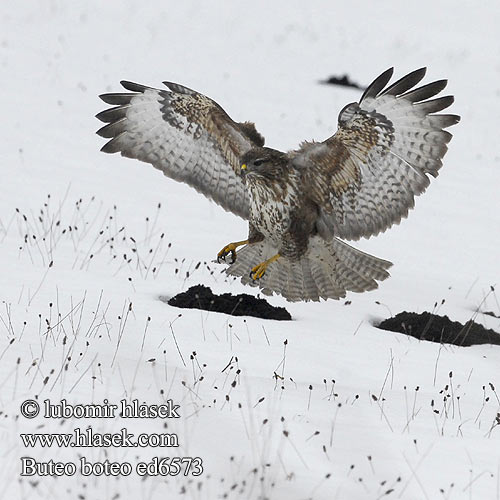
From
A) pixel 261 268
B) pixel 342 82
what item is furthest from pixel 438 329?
pixel 342 82

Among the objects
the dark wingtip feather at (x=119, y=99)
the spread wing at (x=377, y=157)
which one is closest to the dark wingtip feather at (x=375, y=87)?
the spread wing at (x=377, y=157)

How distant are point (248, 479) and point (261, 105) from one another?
579 inches

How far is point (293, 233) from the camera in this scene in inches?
326

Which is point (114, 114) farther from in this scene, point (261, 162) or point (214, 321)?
point (214, 321)

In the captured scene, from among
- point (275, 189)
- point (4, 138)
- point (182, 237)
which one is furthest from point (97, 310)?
point (4, 138)

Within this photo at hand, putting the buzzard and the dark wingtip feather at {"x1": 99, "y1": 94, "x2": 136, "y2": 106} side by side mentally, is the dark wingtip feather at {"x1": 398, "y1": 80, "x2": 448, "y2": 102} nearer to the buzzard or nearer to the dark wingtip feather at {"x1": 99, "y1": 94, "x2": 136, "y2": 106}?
the buzzard

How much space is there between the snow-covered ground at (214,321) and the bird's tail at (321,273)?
334 mm

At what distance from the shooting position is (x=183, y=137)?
8539mm

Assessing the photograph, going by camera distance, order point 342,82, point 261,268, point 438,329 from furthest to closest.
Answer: point 342,82
point 438,329
point 261,268

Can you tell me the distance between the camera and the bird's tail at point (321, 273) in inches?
332

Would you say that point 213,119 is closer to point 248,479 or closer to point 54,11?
point 248,479

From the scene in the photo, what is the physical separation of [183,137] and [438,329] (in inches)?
120

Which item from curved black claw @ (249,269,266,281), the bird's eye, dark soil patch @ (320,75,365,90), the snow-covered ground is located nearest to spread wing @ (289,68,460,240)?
the bird's eye

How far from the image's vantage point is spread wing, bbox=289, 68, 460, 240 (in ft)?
24.4
